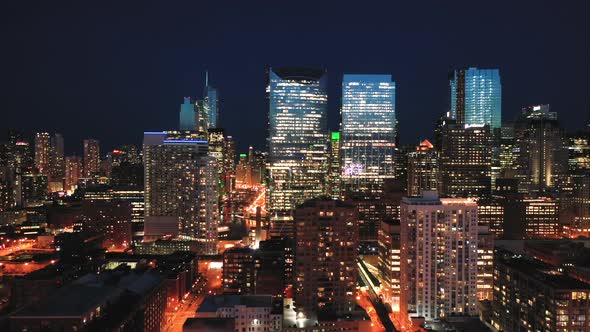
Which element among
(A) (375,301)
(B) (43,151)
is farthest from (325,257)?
(B) (43,151)

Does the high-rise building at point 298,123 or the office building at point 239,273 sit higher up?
the high-rise building at point 298,123

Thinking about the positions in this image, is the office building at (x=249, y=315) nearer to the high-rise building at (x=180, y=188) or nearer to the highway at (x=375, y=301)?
the highway at (x=375, y=301)

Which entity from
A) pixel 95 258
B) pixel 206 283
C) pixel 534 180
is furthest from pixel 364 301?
pixel 534 180

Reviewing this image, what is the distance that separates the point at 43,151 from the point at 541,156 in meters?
138

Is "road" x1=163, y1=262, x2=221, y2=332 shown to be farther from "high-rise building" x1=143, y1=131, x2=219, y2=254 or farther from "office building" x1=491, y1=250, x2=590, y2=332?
"office building" x1=491, y1=250, x2=590, y2=332

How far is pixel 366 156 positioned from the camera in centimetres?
14550

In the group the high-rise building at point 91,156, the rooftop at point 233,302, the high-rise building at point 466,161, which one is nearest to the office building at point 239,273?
the rooftop at point 233,302

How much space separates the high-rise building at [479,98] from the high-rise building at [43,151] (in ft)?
389

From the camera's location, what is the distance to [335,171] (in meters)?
148

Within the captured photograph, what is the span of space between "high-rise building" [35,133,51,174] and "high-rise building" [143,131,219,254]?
199 feet

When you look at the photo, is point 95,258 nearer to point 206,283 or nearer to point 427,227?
point 206,283

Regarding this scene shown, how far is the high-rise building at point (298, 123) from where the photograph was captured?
132 meters

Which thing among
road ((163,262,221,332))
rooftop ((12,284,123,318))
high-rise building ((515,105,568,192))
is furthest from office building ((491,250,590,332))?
high-rise building ((515,105,568,192))

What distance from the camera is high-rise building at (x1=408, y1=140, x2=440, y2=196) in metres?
132
